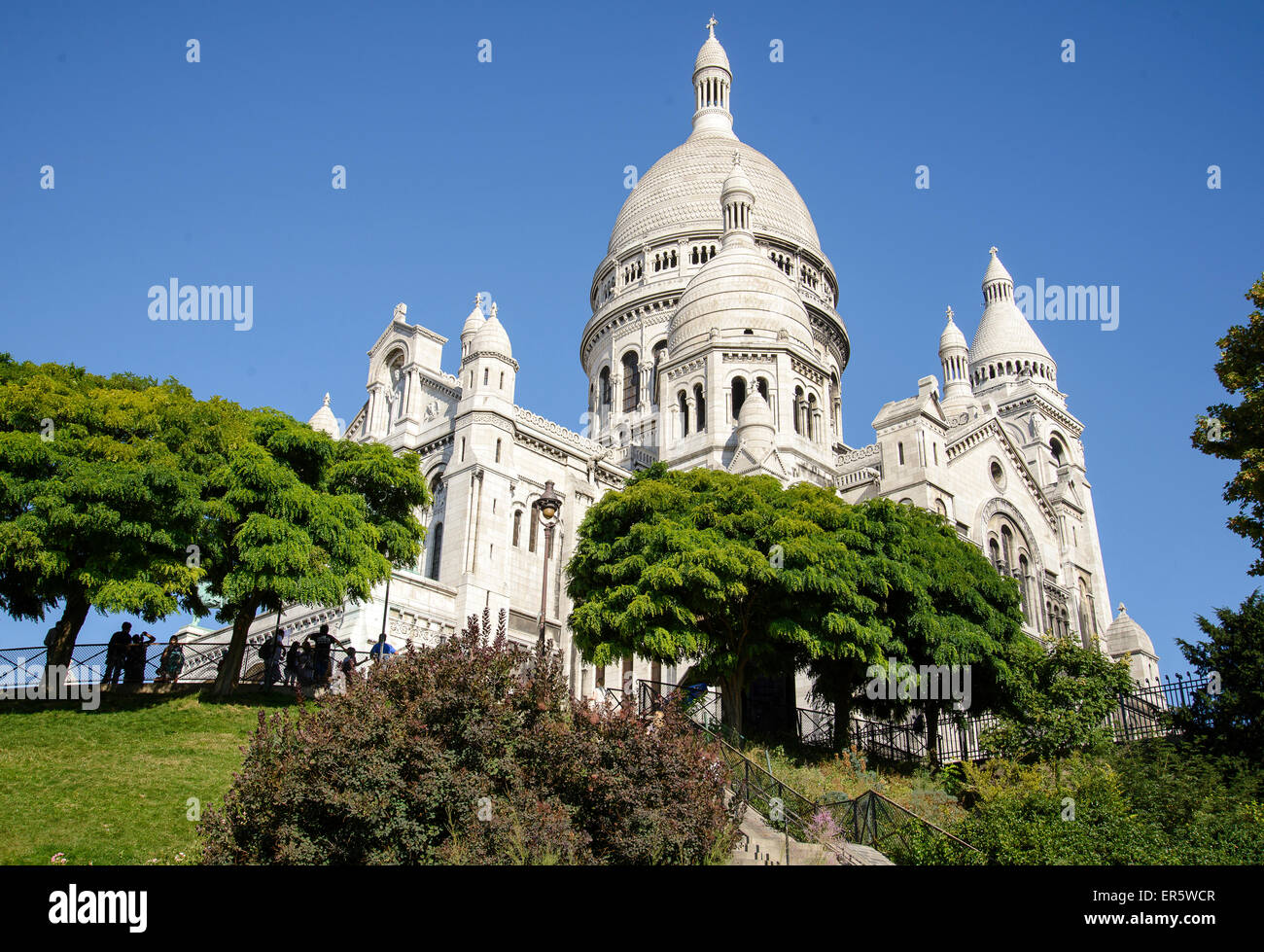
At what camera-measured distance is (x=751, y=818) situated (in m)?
20.0

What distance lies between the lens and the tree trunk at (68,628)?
26719mm

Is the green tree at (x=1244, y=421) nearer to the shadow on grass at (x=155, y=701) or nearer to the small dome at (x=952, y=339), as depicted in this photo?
the shadow on grass at (x=155, y=701)

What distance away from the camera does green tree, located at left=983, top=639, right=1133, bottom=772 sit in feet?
81.5

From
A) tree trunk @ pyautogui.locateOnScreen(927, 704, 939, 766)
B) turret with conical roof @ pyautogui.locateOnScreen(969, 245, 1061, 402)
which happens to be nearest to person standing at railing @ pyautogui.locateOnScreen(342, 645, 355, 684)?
tree trunk @ pyautogui.locateOnScreen(927, 704, 939, 766)

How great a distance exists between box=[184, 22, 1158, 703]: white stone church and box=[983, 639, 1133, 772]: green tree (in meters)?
10.4

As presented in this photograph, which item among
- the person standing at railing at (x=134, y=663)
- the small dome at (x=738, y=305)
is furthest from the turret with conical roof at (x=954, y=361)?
the person standing at railing at (x=134, y=663)

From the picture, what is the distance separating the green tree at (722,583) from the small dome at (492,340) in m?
11.2

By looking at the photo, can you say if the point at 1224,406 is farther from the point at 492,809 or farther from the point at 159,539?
the point at 159,539

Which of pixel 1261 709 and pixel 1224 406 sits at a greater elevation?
pixel 1224 406

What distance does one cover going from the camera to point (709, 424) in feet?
162

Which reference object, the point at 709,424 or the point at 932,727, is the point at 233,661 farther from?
the point at 709,424

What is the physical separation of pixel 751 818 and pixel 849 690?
38.9 ft

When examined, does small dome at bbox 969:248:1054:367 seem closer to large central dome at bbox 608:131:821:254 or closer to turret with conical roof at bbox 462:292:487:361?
large central dome at bbox 608:131:821:254
